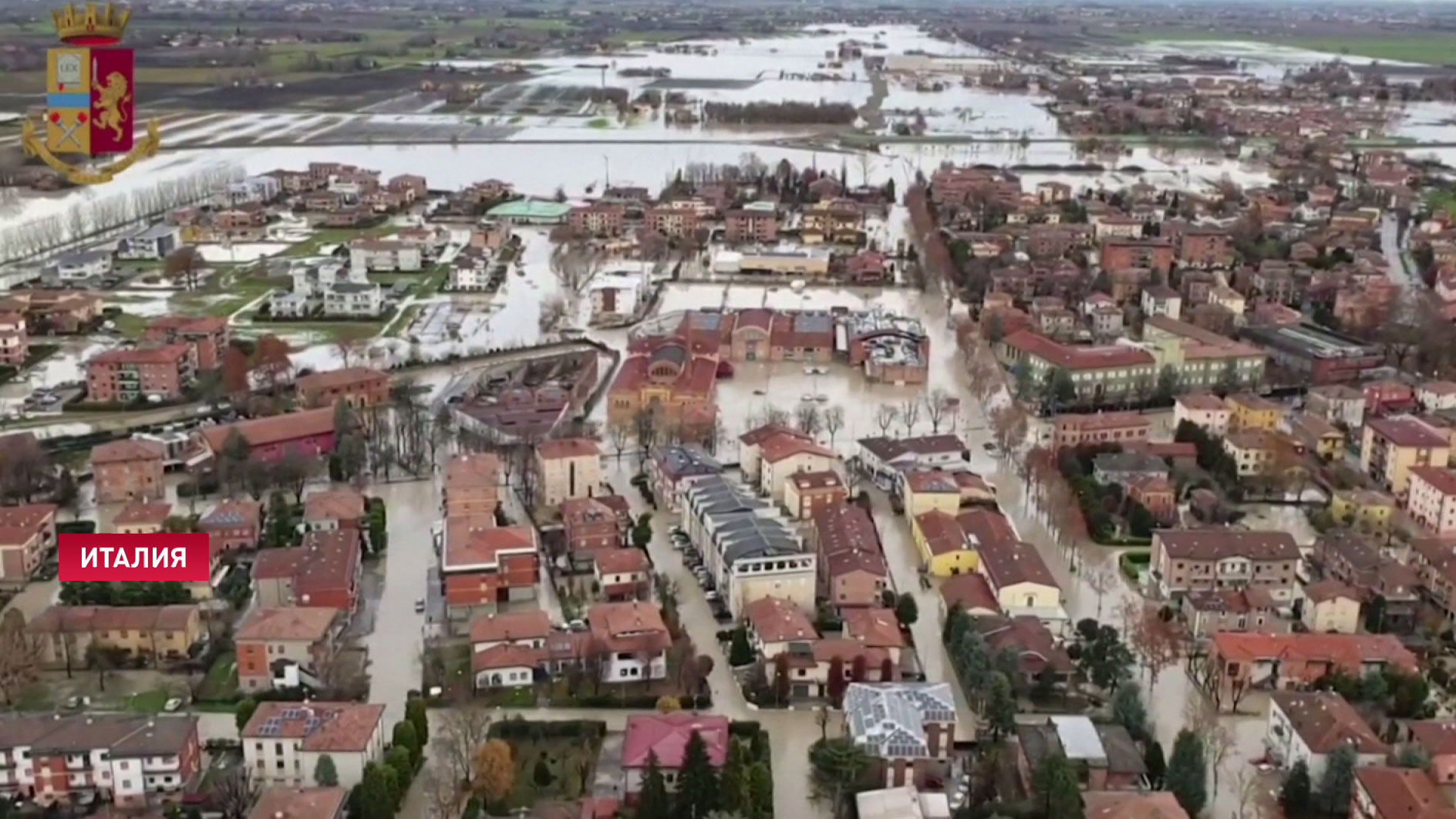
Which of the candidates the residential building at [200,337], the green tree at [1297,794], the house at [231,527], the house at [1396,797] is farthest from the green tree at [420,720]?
the residential building at [200,337]

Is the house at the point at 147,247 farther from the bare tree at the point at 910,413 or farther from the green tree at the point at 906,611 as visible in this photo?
the green tree at the point at 906,611

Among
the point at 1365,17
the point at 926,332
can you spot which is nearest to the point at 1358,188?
the point at 926,332

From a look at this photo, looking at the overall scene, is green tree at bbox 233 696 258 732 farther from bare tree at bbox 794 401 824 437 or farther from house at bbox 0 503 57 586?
bare tree at bbox 794 401 824 437

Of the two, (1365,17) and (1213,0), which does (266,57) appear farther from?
(1213,0)

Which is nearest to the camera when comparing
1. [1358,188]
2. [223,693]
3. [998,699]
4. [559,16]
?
[998,699]

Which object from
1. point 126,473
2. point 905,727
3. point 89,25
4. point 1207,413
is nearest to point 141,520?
point 126,473

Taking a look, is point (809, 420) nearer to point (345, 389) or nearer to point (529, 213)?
point (345, 389)
